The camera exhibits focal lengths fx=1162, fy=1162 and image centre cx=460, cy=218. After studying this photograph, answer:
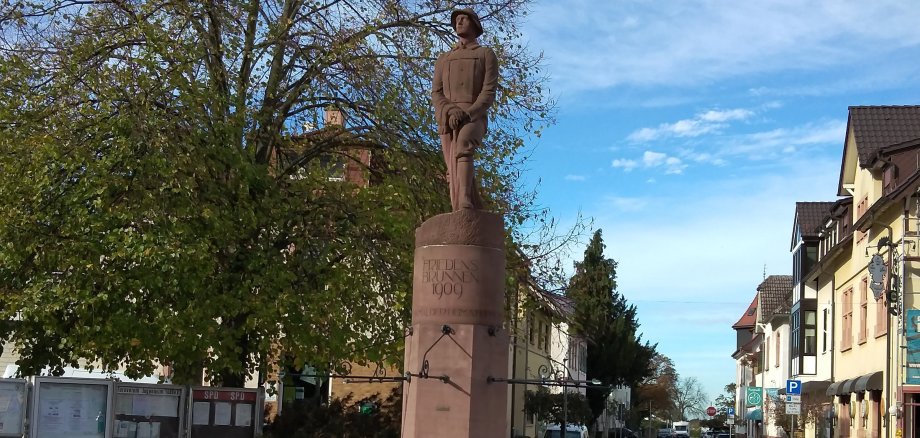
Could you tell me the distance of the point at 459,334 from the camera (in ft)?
36.8

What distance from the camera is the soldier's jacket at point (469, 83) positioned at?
38.8 feet

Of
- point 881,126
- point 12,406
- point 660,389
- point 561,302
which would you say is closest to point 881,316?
point 881,126

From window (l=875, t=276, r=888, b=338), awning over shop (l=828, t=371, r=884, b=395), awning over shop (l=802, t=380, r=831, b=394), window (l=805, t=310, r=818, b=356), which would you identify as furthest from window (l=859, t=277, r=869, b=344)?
window (l=805, t=310, r=818, b=356)

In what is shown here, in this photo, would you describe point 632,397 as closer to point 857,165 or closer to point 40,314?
point 857,165

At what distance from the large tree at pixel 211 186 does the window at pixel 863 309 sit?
57.7 feet

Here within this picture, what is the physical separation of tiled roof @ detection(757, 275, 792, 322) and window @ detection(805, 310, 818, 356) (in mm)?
11802

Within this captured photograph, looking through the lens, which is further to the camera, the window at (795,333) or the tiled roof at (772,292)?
the tiled roof at (772,292)

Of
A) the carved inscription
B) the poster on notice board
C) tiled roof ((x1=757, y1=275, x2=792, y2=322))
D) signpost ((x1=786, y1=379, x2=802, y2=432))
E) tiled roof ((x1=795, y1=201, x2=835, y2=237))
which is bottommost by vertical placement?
the poster on notice board

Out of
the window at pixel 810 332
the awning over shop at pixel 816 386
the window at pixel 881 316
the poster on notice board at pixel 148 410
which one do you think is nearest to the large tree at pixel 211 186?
the poster on notice board at pixel 148 410

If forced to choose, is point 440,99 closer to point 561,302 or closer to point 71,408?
point 71,408

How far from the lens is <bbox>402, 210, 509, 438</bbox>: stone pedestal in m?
11.2

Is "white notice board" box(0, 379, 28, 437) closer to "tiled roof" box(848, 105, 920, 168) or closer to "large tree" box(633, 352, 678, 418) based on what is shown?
"tiled roof" box(848, 105, 920, 168)

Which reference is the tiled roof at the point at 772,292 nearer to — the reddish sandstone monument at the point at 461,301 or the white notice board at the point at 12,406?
the white notice board at the point at 12,406

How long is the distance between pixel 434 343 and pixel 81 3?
11.9 m
